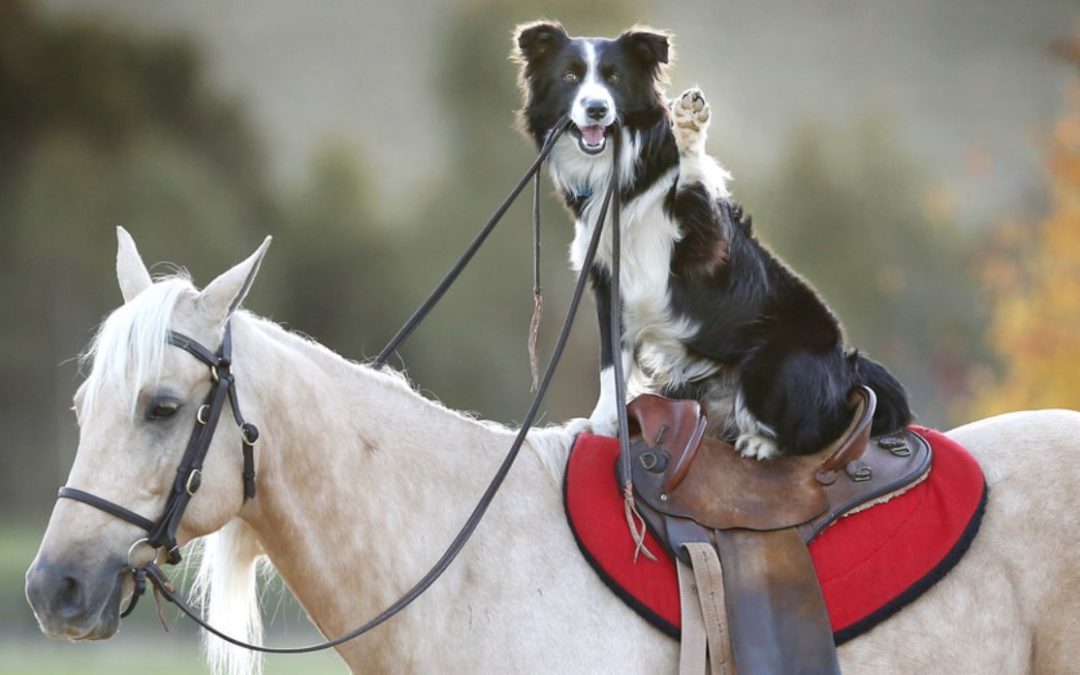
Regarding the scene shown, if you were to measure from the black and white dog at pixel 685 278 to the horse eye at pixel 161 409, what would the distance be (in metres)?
1.62

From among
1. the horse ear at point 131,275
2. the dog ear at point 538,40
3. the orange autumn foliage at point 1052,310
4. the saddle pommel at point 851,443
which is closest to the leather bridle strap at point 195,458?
the horse ear at point 131,275

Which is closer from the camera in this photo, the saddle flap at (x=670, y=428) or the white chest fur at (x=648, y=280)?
the saddle flap at (x=670, y=428)

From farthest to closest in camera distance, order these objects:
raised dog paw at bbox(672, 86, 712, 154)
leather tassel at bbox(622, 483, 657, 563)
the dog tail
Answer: raised dog paw at bbox(672, 86, 712, 154)
the dog tail
leather tassel at bbox(622, 483, 657, 563)

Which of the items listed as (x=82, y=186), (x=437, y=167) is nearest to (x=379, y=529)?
(x=437, y=167)

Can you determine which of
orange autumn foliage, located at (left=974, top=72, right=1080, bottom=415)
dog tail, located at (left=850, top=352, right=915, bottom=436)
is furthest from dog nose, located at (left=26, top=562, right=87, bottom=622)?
orange autumn foliage, located at (left=974, top=72, right=1080, bottom=415)

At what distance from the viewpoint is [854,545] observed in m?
4.28

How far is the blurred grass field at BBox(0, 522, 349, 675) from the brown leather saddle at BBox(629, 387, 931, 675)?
→ 11.1 meters

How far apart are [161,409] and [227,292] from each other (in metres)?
0.40

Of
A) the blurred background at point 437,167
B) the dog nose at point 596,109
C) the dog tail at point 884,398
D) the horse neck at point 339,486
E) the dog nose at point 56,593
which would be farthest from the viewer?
the blurred background at point 437,167

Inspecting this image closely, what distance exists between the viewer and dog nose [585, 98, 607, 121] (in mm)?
4836

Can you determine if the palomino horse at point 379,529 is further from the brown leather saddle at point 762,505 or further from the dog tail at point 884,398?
the dog tail at point 884,398

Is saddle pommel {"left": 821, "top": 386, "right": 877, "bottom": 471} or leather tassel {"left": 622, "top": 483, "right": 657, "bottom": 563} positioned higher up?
saddle pommel {"left": 821, "top": 386, "right": 877, "bottom": 471}

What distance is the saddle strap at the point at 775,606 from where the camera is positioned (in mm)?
4039

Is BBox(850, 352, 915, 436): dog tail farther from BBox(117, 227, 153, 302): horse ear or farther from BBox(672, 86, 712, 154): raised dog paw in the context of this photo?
BBox(117, 227, 153, 302): horse ear
